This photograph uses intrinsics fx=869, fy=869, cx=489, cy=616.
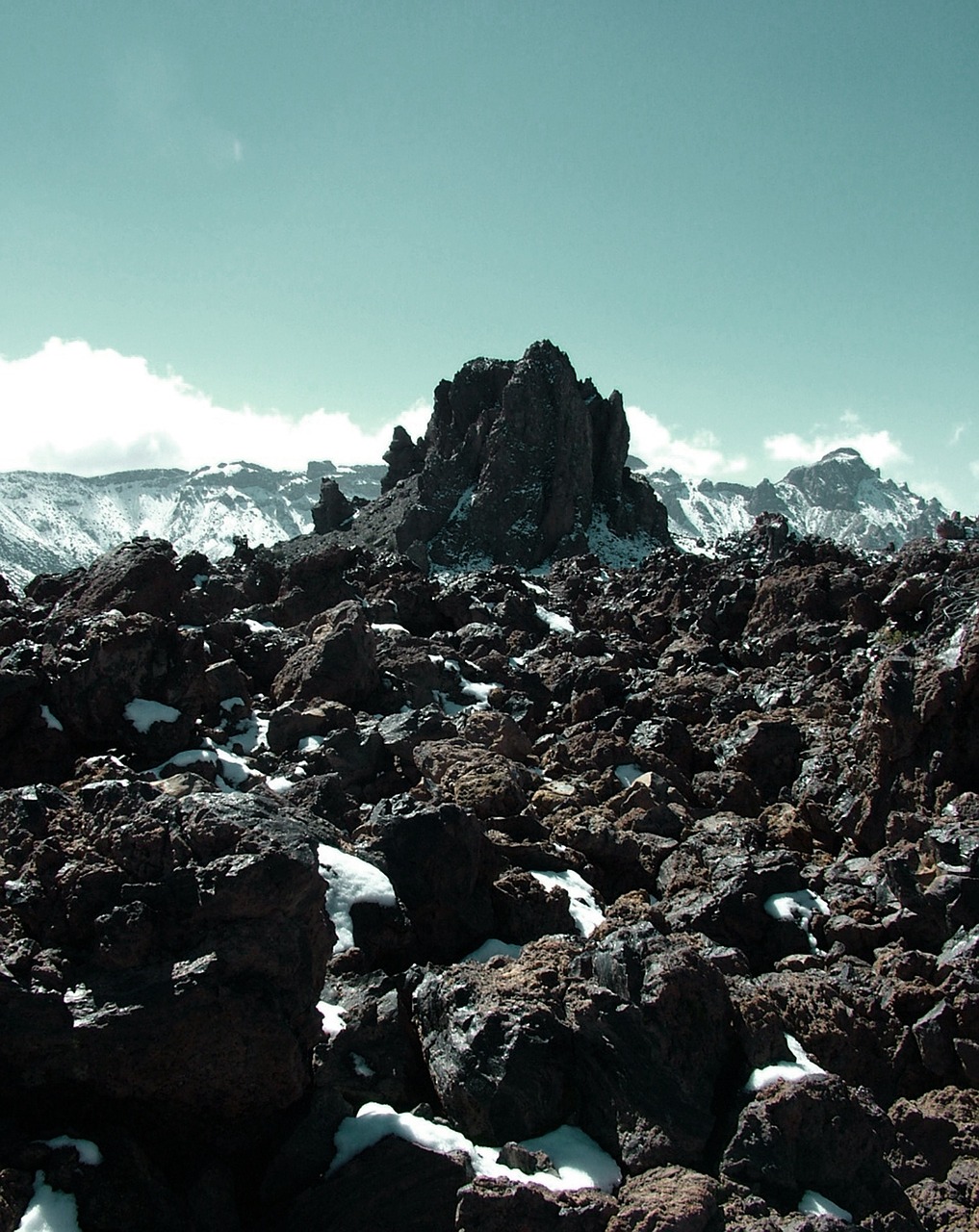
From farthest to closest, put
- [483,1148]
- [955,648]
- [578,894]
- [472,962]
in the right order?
[955,648]
[578,894]
[472,962]
[483,1148]

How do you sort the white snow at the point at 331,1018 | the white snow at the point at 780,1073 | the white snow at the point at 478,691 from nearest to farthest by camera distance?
the white snow at the point at 780,1073
the white snow at the point at 331,1018
the white snow at the point at 478,691

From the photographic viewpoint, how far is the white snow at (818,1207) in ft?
19.3

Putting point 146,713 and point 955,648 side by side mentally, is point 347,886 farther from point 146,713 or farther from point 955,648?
point 955,648

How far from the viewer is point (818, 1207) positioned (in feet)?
19.4

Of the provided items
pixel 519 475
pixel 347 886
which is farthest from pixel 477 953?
pixel 519 475

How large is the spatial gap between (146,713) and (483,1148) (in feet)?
31.2

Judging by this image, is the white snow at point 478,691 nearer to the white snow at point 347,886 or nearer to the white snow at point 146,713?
the white snow at point 146,713

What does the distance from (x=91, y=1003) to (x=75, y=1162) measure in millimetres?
922

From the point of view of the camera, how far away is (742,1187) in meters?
5.90

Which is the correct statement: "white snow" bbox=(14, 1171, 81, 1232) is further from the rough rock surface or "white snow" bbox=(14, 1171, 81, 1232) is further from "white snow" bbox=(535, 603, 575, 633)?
"white snow" bbox=(535, 603, 575, 633)

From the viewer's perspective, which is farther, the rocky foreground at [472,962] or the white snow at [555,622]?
the white snow at [555,622]

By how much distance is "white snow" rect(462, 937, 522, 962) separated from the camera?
9.42m

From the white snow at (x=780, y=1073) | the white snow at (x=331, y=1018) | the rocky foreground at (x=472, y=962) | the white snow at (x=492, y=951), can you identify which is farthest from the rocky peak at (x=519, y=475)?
the white snow at (x=780, y=1073)

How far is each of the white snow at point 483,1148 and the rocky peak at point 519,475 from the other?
8409 centimetres
